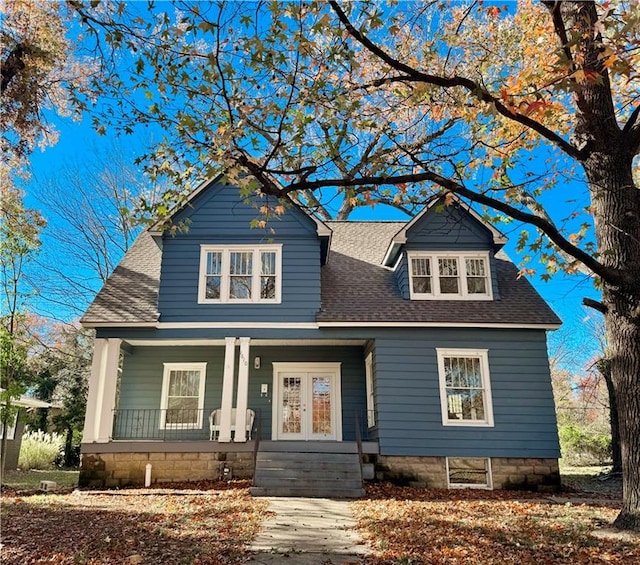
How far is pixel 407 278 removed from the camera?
12.9m

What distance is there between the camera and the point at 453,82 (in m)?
6.35

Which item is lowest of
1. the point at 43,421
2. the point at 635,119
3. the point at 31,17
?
the point at 43,421

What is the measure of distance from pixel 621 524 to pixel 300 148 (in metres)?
6.07

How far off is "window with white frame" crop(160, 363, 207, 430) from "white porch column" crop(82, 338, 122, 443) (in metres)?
1.57

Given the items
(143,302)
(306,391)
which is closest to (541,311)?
(306,391)

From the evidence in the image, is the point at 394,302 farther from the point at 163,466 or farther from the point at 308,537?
the point at 308,537

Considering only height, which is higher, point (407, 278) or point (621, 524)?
point (407, 278)

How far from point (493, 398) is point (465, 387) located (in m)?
0.67

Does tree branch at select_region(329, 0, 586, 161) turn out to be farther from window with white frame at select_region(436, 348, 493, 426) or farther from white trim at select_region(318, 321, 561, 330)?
window with white frame at select_region(436, 348, 493, 426)

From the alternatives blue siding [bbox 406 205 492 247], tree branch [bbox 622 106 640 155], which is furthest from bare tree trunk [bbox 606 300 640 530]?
blue siding [bbox 406 205 492 247]

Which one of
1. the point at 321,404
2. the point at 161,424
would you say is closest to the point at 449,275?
the point at 321,404

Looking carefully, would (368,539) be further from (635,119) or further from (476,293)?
(476,293)

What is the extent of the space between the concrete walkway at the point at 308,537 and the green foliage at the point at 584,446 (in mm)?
15018

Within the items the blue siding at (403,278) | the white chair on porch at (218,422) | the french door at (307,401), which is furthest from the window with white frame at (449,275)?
the white chair on porch at (218,422)
